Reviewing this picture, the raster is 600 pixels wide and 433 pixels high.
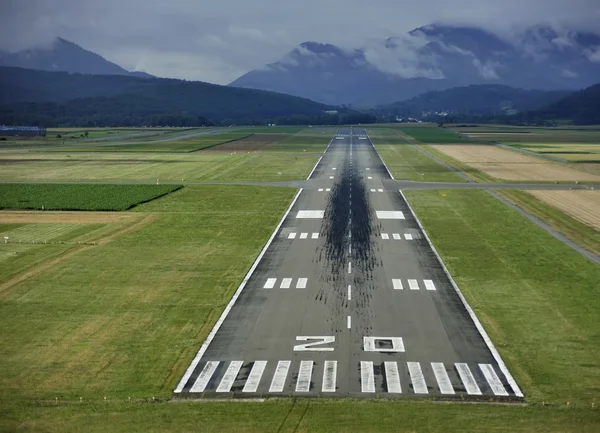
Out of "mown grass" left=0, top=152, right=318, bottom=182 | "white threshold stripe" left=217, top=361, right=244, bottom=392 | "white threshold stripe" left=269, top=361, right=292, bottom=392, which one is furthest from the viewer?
"mown grass" left=0, top=152, right=318, bottom=182

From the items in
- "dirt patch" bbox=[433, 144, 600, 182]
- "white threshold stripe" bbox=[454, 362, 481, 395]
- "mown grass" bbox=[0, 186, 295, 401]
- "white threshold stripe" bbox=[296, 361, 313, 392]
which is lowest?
"dirt patch" bbox=[433, 144, 600, 182]

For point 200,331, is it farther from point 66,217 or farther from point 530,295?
point 66,217

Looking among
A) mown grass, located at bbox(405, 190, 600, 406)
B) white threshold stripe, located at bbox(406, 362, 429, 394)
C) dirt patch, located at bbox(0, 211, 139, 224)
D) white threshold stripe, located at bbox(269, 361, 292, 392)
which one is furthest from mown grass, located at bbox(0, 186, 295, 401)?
mown grass, located at bbox(405, 190, 600, 406)

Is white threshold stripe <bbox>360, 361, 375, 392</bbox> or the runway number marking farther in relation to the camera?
the runway number marking

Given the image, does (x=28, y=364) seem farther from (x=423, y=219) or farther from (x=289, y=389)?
(x=423, y=219)

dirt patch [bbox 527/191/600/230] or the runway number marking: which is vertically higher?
the runway number marking

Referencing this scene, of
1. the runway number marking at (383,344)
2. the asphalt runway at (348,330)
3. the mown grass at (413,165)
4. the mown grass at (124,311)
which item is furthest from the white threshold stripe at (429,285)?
the mown grass at (413,165)

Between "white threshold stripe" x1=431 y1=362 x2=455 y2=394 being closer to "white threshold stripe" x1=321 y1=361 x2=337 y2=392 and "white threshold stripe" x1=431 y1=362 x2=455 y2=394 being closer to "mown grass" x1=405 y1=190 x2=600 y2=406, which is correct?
"mown grass" x1=405 y1=190 x2=600 y2=406

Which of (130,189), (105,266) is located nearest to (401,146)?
(130,189)
